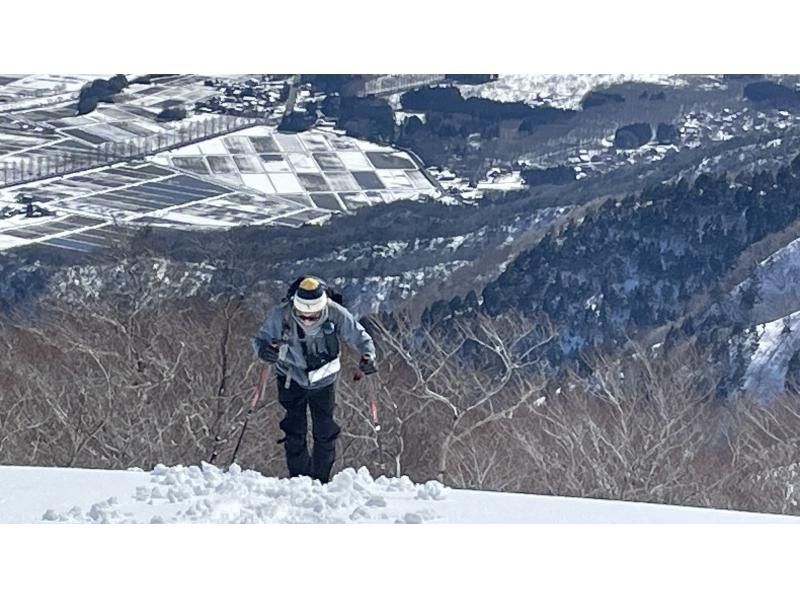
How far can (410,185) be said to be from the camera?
19.1 meters

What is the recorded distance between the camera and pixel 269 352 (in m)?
8.59

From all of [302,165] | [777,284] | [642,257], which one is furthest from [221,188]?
[777,284]

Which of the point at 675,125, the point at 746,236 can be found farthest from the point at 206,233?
the point at 746,236

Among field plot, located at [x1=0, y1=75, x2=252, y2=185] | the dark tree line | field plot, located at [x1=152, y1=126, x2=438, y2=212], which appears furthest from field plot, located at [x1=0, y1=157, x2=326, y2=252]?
the dark tree line

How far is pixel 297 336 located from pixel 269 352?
9.4 inches

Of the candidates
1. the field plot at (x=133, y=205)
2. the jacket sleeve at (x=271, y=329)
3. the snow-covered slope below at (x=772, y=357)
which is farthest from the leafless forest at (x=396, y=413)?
the jacket sleeve at (x=271, y=329)

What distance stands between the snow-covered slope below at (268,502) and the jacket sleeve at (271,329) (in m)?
0.86

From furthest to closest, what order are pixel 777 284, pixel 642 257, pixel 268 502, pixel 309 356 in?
1. pixel 777 284
2. pixel 642 257
3. pixel 309 356
4. pixel 268 502

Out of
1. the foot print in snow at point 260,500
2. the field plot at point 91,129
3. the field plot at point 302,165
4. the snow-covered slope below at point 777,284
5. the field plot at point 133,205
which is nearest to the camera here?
the foot print in snow at point 260,500

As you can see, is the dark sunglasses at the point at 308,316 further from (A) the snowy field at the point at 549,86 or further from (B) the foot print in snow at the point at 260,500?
(A) the snowy field at the point at 549,86

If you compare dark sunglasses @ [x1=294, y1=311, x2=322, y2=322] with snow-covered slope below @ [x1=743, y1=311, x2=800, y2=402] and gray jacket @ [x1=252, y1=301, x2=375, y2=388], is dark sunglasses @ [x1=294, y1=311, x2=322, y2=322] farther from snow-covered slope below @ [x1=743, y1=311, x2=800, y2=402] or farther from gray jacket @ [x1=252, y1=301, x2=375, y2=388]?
snow-covered slope below @ [x1=743, y1=311, x2=800, y2=402]

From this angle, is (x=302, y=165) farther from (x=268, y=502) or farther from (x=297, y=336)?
(x=268, y=502)

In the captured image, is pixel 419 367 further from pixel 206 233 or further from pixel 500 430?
pixel 206 233

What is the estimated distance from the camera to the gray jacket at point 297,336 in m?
8.68
